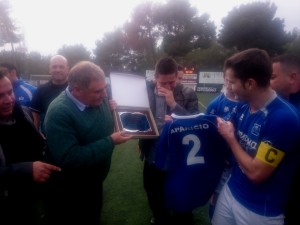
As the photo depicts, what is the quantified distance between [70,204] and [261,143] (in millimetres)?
1771

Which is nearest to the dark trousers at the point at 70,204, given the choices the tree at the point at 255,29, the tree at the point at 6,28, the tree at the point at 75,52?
the tree at the point at 255,29

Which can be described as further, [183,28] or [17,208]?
[183,28]

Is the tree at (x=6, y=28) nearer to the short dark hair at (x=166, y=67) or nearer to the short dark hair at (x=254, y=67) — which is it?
the short dark hair at (x=166, y=67)

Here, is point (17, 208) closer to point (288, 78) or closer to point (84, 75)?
point (84, 75)

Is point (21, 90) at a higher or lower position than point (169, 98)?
lower

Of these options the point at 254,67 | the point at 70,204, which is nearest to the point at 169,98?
the point at 254,67

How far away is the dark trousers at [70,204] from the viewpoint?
287cm

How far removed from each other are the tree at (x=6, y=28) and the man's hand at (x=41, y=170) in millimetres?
43120

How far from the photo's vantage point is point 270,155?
2.12 meters

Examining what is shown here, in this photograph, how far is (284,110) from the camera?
2.11m

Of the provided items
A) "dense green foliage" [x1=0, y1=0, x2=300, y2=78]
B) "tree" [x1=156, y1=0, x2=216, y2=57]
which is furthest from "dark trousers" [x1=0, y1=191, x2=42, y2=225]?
"tree" [x1=156, y1=0, x2=216, y2=57]

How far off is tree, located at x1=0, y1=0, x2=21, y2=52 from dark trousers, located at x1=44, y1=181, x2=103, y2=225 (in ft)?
141

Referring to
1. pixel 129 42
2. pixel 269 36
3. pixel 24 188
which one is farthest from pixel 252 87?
pixel 129 42

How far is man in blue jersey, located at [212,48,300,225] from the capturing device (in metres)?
2.10
